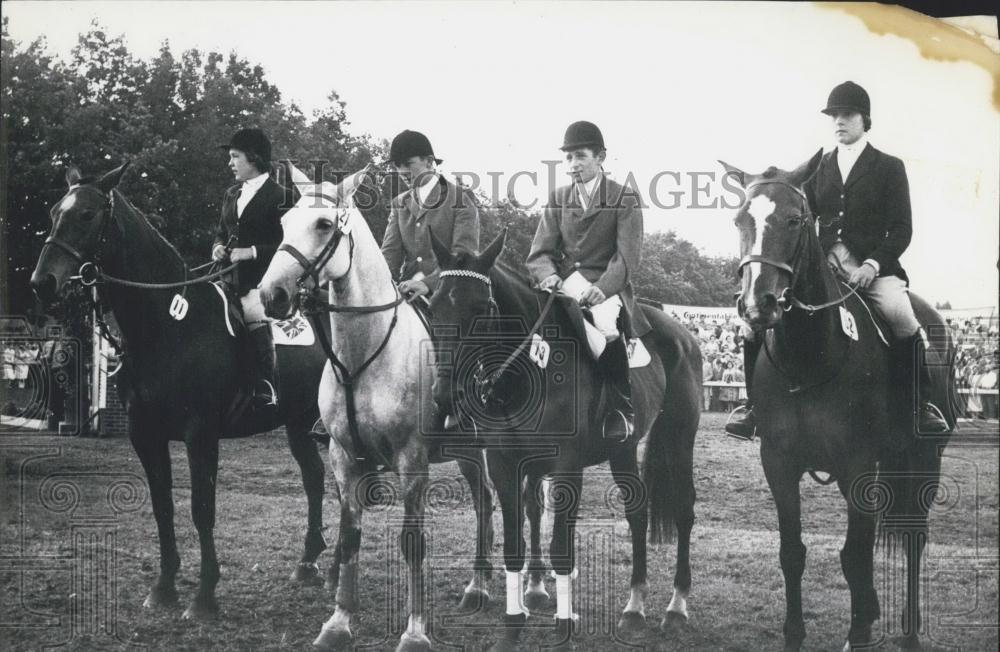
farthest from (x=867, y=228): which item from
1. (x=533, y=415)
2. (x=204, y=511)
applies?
(x=204, y=511)

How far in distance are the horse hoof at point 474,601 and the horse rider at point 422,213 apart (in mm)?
2272

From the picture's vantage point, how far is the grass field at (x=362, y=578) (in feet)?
17.8

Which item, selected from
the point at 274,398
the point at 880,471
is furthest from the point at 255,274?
the point at 880,471

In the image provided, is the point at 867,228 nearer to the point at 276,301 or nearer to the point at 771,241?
the point at 771,241

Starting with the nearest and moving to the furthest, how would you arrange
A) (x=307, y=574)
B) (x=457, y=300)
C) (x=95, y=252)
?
1. (x=457, y=300)
2. (x=95, y=252)
3. (x=307, y=574)

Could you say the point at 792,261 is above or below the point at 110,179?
below

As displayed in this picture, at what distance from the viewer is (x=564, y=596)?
Answer: 516 cm

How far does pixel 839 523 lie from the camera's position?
305 inches

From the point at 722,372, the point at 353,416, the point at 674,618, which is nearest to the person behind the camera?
the point at 353,416

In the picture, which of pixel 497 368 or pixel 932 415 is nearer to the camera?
pixel 497 368

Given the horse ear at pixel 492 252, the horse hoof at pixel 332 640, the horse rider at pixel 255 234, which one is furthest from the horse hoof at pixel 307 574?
the horse ear at pixel 492 252

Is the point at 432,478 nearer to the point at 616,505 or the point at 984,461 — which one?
the point at 616,505

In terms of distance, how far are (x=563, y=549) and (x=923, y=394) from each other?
2.51 metres

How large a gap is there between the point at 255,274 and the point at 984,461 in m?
5.56
